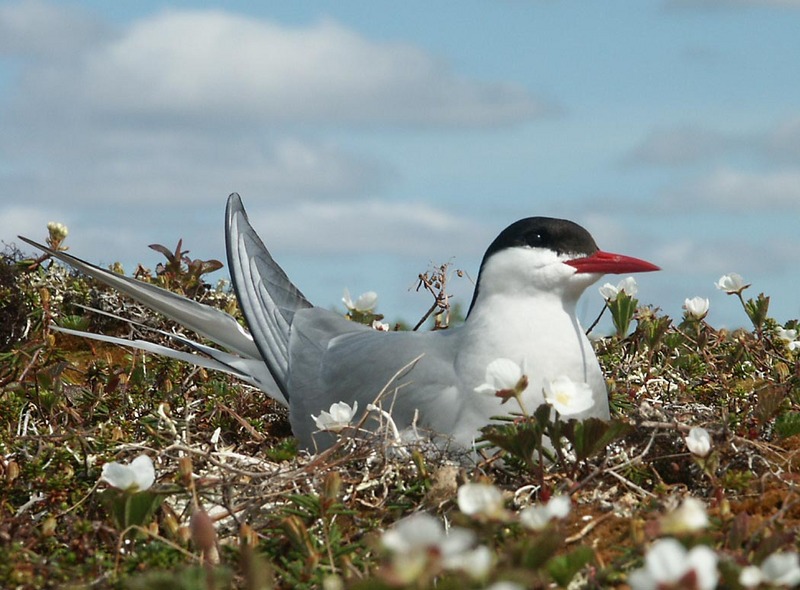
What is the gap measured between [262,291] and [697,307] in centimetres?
245

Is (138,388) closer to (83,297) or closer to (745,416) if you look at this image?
(83,297)

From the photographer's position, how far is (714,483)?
352cm

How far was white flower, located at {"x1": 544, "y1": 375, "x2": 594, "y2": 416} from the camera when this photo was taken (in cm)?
335

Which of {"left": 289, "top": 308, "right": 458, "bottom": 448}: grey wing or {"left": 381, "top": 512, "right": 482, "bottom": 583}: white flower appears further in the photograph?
{"left": 289, "top": 308, "right": 458, "bottom": 448}: grey wing

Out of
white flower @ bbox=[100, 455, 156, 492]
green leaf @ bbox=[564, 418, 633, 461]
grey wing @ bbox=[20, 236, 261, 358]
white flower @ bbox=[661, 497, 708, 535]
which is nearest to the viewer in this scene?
white flower @ bbox=[661, 497, 708, 535]

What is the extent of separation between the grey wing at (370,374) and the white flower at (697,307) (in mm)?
1869

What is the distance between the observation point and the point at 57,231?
7.08 metres

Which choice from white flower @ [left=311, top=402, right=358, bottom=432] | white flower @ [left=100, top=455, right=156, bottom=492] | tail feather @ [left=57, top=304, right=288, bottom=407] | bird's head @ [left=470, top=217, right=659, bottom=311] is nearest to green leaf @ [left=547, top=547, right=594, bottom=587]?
white flower @ [left=100, top=455, right=156, bottom=492]

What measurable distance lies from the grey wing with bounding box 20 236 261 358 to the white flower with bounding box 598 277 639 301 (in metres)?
2.07

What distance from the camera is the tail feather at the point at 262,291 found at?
5.55 metres

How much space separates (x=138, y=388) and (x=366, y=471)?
84.0 inches

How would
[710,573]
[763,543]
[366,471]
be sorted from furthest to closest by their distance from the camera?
[366,471] → [763,543] → [710,573]

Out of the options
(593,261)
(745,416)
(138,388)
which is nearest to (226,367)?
(138,388)

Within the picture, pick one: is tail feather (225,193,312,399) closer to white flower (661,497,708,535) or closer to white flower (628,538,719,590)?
white flower (661,497,708,535)
